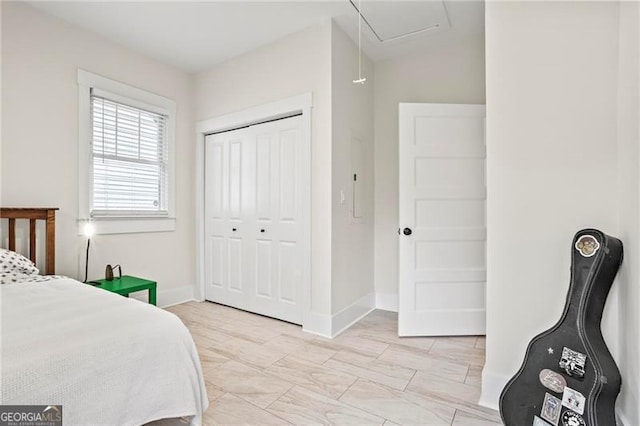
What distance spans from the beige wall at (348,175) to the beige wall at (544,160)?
1.33m

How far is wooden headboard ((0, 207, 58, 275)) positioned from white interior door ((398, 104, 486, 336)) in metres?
2.89

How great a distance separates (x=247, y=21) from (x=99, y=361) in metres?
2.77

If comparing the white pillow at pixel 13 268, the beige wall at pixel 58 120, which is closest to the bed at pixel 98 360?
the white pillow at pixel 13 268

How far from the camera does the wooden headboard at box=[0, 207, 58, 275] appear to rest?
92.0 inches

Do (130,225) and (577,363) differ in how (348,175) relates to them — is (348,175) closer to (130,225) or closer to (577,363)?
(577,363)

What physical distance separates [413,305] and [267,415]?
1.58m

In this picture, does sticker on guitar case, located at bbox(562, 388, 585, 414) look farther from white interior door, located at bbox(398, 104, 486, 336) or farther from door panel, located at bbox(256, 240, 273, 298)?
door panel, located at bbox(256, 240, 273, 298)

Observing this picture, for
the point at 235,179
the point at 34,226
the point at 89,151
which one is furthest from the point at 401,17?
the point at 34,226

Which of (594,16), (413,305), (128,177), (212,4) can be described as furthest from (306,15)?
(413,305)

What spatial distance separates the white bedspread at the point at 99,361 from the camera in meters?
1.01

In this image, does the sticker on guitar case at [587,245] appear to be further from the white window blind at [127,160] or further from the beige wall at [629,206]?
the white window blind at [127,160]

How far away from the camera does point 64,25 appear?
108 inches

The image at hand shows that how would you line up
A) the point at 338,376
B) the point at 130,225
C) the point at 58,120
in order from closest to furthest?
the point at 338,376 < the point at 58,120 < the point at 130,225

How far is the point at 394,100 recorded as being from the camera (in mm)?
3469
